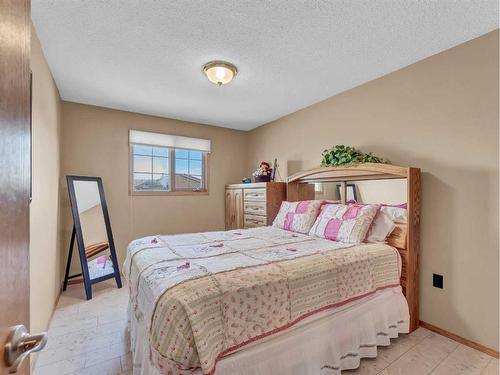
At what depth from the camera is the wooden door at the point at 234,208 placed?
421 cm

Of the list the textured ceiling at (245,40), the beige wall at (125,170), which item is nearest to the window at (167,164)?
the beige wall at (125,170)

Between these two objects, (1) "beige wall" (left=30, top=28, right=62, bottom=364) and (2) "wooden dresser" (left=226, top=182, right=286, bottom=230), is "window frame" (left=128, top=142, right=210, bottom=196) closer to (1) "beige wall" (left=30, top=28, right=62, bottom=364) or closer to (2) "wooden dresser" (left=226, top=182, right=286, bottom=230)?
(2) "wooden dresser" (left=226, top=182, right=286, bottom=230)

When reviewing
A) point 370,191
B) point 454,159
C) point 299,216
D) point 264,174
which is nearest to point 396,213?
point 370,191

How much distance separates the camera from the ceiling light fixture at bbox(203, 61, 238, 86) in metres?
2.39

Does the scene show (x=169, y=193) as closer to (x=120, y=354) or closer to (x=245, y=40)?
(x=120, y=354)

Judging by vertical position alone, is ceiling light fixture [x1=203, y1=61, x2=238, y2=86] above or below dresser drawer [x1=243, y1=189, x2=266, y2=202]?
above

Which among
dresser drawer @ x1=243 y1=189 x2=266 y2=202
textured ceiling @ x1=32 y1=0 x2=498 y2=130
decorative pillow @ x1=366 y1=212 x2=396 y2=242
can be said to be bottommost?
decorative pillow @ x1=366 y1=212 x2=396 y2=242

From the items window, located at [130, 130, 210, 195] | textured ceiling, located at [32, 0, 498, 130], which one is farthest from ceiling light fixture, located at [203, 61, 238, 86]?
window, located at [130, 130, 210, 195]

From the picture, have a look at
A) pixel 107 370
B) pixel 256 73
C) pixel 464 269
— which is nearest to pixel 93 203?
pixel 107 370

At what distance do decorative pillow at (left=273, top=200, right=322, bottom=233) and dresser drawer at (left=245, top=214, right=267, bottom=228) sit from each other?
1.56 ft

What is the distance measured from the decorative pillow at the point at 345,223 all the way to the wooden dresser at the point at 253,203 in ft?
3.24

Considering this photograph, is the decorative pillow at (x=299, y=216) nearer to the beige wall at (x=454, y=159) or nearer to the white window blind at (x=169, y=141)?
the beige wall at (x=454, y=159)

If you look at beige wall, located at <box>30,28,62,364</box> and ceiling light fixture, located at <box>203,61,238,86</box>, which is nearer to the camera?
beige wall, located at <box>30,28,62,364</box>

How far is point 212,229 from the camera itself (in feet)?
15.1
